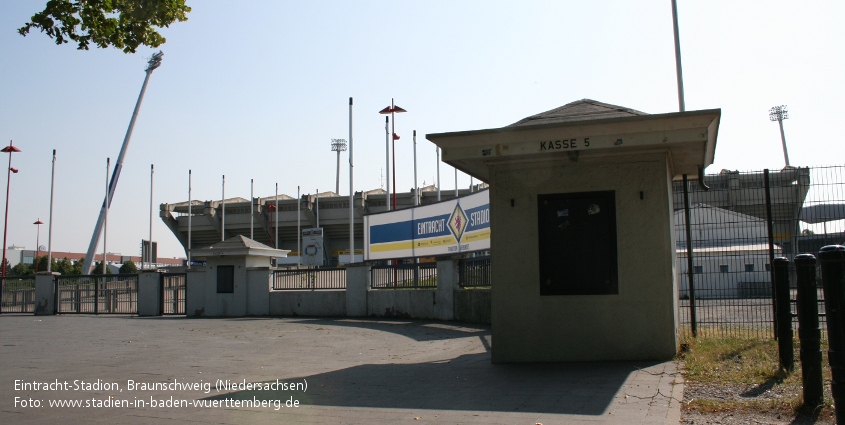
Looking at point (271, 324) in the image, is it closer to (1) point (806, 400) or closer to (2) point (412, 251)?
(2) point (412, 251)

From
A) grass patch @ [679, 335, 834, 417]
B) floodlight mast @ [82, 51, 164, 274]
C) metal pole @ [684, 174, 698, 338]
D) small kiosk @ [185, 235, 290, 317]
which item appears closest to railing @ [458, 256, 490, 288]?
metal pole @ [684, 174, 698, 338]

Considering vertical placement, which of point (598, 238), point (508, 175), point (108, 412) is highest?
point (508, 175)

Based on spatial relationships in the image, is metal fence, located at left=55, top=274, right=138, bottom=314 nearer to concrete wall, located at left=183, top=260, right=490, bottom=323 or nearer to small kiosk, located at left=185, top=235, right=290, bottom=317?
concrete wall, located at left=183, top=260, right=490, bottom=323

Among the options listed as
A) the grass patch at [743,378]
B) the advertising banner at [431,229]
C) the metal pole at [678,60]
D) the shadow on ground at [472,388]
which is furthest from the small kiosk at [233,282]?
the grass patch at [743,378]

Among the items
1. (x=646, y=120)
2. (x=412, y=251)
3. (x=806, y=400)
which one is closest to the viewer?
(x=806, y=400)

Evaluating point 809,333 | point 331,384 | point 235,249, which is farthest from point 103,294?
point 809,333

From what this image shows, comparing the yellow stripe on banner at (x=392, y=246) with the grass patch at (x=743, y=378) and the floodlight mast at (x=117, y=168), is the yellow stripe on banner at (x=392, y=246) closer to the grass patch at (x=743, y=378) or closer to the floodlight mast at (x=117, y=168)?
the grass patch at (x=743, y=378)

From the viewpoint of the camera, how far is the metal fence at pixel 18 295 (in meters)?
27.2

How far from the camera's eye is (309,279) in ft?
70.7

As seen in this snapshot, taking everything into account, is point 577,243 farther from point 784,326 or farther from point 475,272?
point 475,272

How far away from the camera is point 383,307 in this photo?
760 inches

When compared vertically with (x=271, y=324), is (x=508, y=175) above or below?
above

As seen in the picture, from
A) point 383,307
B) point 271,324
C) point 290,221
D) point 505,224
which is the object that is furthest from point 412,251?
point 290,221

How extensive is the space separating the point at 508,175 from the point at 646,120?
183cm
